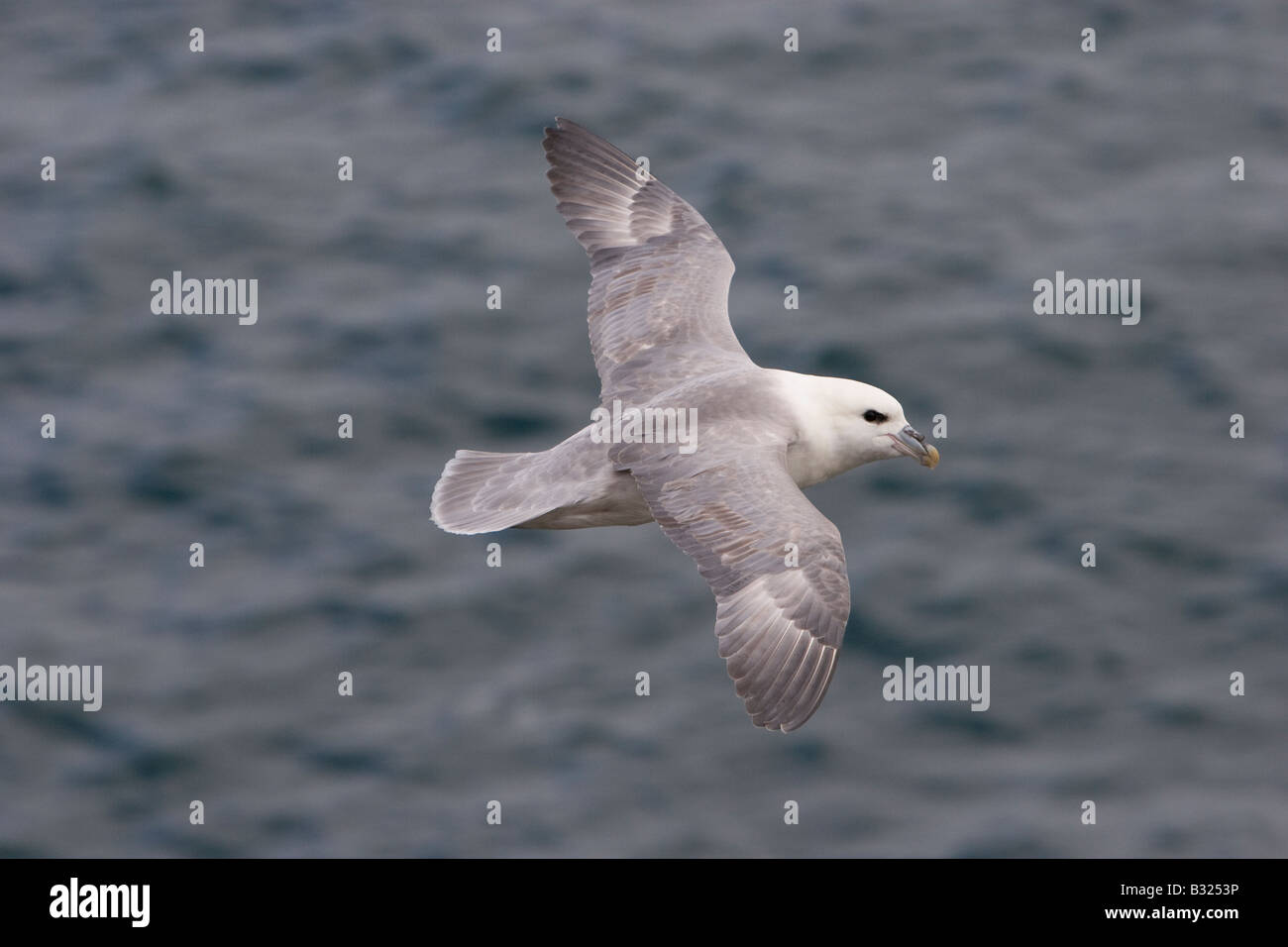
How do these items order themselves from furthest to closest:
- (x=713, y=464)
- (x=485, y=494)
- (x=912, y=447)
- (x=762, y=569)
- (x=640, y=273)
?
(x=640, y=273) < (x=485, y=494) < (x=912, y=447) < (x=713, y=464) < (x=762, y=569)

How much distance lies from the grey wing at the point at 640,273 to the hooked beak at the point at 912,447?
40.1 inches

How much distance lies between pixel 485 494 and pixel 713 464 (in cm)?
133

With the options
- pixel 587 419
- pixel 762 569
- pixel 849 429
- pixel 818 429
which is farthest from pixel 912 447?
pixel 587 419

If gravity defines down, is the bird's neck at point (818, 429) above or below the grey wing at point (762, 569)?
above

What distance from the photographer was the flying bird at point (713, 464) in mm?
9258

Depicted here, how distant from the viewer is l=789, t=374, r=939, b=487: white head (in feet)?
33.2

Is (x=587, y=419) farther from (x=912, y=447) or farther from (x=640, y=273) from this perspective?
(x=912, y=447)

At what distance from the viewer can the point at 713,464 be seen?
31.6 ft

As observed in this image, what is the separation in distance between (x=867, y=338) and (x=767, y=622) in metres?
7.87

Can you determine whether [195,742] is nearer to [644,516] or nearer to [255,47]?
[644,516]

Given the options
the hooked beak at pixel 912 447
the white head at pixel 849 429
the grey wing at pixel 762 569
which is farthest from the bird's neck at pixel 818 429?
the grey wing at pixel 762 569

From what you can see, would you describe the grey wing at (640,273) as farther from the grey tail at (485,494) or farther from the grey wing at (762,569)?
the grey wing at (762,569)

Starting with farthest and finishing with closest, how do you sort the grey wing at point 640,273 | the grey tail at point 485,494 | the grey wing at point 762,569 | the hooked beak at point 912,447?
the grey wing at point 640,273 < the hooked beak at point 912,447 < the grey tail at point 485,494 < the grey wing at point 762,569

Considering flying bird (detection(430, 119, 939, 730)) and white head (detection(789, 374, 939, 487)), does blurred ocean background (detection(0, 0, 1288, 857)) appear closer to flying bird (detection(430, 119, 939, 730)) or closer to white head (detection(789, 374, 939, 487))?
flying bird (detection(430, 119, 939, 730))
